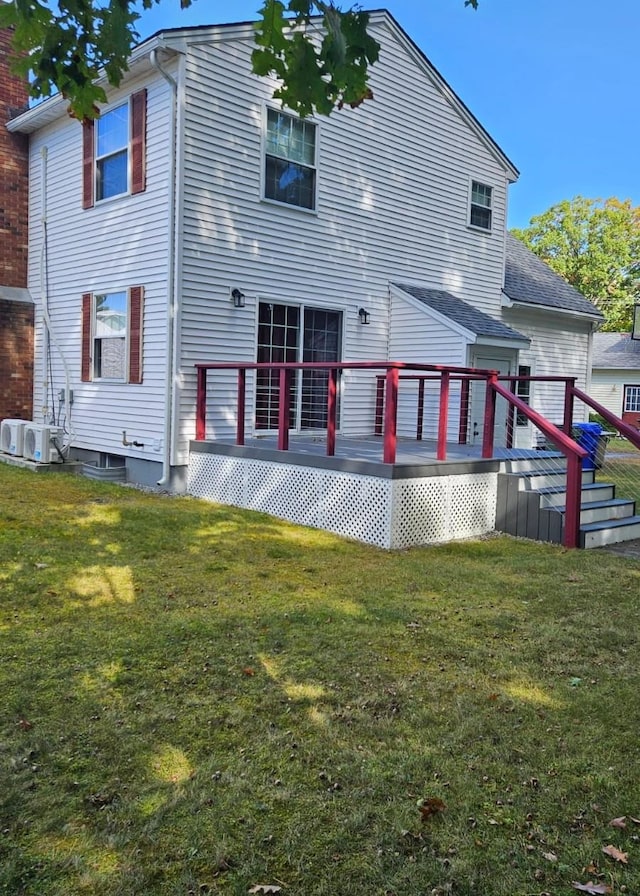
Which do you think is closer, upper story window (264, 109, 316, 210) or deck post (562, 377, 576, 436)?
deck post (562, 377, 576, 436)

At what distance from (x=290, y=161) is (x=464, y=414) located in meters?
4.77

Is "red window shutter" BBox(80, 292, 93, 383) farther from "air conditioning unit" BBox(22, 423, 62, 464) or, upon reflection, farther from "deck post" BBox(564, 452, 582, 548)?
"deck post" BBox(564, 452, 582, 548)

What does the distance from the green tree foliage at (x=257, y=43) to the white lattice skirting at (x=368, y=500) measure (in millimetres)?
4550

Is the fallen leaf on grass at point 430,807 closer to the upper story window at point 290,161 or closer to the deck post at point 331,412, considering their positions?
the deck post at point 331,412

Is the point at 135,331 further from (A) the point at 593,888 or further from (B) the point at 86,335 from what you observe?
(A) the point at 593,888

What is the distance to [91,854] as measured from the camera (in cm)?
228

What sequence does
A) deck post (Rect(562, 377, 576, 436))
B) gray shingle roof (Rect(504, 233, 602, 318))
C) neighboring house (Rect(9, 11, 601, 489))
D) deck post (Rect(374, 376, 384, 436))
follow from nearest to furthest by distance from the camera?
deck post (Rect(562, 377, 576, 436)), neighboring house (Rect(9, 11, 601, 489)), deck post (Rect(374, 376, 384, 436)), gray shingle roof (Rect(504, 233, 602, 318))

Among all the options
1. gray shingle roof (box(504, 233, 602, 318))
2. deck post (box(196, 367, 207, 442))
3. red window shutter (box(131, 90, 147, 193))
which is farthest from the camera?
gray shingle roof (box(504, 233, 602, 318))

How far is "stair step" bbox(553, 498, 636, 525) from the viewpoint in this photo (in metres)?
7.66

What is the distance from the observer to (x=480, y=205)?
13.6m

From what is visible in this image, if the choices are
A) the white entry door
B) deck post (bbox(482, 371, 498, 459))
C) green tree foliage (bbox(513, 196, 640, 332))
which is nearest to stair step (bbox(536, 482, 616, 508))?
deck post (bbox(482, 371, 498, 459))

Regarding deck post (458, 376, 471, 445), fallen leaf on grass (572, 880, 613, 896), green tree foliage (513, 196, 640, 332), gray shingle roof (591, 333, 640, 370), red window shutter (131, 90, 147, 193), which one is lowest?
fallen leaf on grass (572, 880, 613, 896)

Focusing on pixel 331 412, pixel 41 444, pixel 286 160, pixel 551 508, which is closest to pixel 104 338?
pixel 41 444

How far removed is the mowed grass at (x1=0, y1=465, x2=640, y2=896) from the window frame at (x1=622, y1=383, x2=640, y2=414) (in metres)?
29.8
